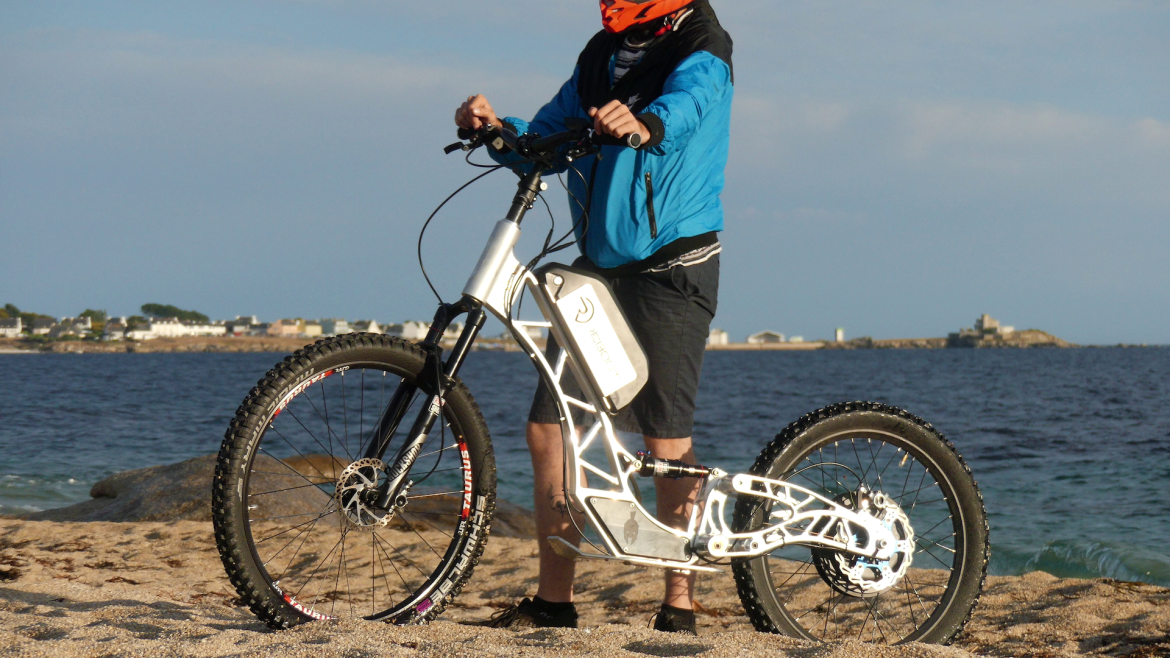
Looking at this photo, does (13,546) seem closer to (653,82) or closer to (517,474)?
(653,82)

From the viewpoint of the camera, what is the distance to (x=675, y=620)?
9.36ft

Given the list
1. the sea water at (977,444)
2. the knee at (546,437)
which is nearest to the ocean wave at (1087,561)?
the sea water at (977,444)

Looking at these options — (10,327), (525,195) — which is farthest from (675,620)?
(10,327)

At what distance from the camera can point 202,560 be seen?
194 inches

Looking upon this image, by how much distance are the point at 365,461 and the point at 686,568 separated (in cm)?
103

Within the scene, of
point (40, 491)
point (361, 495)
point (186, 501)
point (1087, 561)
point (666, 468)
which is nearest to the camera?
point (361, 495)

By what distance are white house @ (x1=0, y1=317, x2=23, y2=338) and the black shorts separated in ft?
270

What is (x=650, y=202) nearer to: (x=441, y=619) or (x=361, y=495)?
(x=361, y=495)

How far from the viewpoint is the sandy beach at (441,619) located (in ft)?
7.38

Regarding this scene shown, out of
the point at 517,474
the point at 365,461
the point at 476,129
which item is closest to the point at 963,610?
the point at 365,461

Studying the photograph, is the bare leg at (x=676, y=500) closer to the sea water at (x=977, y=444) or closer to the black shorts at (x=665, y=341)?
the black shorts at (x=665, y=341)

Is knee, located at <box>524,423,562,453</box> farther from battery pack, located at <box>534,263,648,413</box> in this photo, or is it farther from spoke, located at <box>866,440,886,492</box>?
spoke, located at <box>866,440,886,492</box>

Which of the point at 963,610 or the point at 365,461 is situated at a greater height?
the point at 365,461

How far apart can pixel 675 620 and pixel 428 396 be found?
114cm
